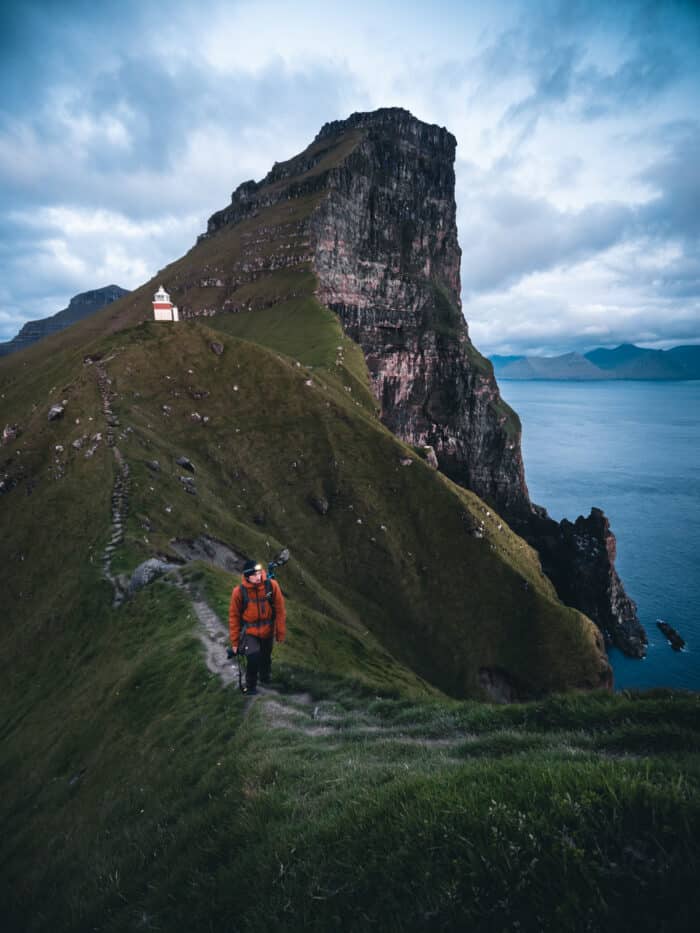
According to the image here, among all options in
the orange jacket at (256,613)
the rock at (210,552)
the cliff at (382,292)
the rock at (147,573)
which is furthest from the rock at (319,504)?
the cliff at (382,292)

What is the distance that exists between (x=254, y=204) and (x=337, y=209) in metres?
61.5

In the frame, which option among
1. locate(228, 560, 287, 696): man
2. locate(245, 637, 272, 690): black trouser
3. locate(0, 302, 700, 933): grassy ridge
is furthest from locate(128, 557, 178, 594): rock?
locate(228, 560, 287, 696): man

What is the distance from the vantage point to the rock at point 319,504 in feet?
196

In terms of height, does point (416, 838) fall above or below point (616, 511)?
above

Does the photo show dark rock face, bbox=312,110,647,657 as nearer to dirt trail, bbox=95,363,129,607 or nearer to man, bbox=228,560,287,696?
dirt trail, bbox=95,363,129,607

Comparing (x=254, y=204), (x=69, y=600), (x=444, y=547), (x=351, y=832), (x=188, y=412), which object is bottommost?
(x=444, y=547)

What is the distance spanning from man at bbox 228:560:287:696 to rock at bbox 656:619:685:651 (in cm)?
10183

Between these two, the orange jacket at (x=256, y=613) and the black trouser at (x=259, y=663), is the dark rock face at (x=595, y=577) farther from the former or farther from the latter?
the orange jacket at (x=256, y=613)

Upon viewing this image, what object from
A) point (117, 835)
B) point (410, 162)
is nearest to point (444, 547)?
point (117, 835)

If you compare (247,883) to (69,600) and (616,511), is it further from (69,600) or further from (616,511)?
(616,511)

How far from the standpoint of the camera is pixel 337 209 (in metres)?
152

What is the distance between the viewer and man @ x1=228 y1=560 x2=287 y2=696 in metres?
12.5

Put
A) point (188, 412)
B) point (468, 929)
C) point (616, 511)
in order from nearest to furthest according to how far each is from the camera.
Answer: point (468, 929) → point (188, 412) → point (616, 511)

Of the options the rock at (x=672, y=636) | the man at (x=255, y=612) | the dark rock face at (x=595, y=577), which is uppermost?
the man at (x=255, y=612)
